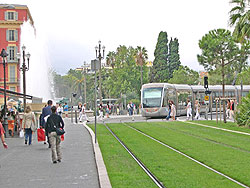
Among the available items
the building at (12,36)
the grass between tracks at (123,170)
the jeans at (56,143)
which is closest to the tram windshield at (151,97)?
the grass between tracks at (123,170)

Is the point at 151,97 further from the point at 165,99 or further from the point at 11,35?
the point at 11,35

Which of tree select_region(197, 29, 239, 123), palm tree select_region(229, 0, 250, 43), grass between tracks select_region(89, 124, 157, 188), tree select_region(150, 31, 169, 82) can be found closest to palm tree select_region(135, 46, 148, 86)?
tree select_region(150, 31, 169, 82)

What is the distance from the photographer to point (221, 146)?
54.7 feet

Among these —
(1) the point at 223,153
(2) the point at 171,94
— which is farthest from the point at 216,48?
(1) the point at 223,153

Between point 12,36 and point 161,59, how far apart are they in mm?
30724

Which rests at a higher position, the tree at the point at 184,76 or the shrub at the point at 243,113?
the tree at the point at 184,76

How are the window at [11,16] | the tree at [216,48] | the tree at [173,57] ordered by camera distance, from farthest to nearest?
the tree at [173,57] → the window at [11,16] → the tree at [216,48]

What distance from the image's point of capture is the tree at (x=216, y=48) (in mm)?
61656

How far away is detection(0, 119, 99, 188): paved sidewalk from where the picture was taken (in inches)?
391

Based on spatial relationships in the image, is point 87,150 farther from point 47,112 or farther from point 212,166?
point 212,166

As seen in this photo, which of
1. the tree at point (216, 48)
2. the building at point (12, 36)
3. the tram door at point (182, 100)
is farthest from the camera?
the building at point (12, 36)

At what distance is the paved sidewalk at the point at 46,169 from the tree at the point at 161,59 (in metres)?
70.7

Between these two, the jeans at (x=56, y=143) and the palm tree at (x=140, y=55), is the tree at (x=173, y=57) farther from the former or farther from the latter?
the jeans at (x=56, y=143)

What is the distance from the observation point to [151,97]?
40.0m
